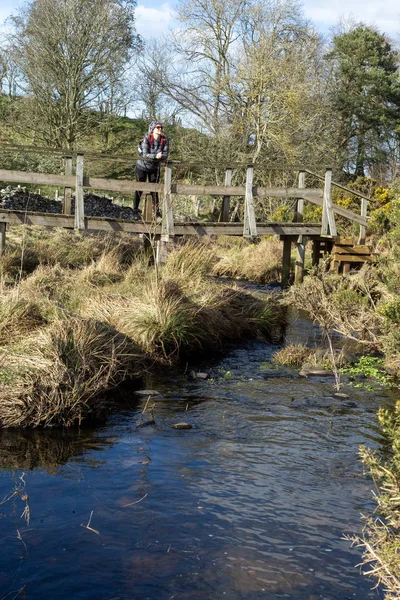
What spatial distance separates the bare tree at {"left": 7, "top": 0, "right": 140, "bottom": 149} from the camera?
28578 mm

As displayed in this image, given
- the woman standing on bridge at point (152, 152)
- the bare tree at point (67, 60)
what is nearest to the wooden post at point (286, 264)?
the woman standing on bridge at point (152, 152)

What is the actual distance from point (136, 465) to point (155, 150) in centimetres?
910

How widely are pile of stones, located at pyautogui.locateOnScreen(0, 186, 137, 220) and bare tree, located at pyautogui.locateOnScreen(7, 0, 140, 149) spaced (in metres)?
4.23

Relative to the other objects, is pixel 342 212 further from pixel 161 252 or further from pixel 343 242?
pixel 161 252

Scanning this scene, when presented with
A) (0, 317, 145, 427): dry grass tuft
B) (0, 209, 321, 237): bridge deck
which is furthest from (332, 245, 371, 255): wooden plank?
(0, 317, 145, 427): dry grass tuft

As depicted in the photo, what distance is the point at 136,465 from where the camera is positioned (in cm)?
618

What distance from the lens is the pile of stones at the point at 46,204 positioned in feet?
74.8

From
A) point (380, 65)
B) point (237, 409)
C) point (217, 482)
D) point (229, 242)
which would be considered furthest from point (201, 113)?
point (217, 482)

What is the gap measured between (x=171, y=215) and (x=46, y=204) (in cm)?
1177

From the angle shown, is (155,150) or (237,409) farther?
(155,150)

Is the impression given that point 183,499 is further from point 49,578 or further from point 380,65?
point 380,65

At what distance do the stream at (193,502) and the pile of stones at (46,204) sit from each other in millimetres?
13877

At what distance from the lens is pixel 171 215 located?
44.0 feet

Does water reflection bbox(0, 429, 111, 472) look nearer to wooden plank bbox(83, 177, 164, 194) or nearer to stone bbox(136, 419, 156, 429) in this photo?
stone bbox(136, 419, 156, 429)
